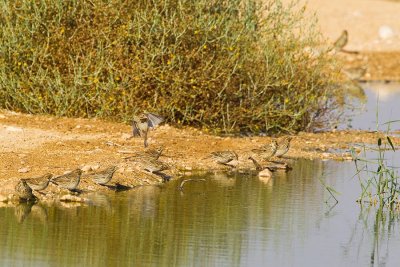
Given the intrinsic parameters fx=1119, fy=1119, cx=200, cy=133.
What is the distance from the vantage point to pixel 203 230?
952 centimetres

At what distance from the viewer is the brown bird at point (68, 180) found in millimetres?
10477

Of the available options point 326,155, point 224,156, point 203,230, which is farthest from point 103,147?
point 203,230

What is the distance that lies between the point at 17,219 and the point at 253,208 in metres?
2.42

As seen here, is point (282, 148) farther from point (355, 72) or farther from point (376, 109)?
point (355, 72)

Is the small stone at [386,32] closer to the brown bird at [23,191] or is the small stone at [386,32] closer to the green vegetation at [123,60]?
the green vegetation at [123,60]

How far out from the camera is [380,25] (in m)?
37.9

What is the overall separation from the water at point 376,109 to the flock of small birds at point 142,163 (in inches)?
98.0

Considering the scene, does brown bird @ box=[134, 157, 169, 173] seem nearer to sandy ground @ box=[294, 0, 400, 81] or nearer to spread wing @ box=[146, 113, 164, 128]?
spread wing @ box=[146, 113, 164, 128]

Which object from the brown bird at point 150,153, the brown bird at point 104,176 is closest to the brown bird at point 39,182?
the brown bird at point 104,176

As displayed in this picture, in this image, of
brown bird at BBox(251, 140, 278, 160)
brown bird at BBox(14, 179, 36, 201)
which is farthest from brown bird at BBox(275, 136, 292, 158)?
brown bird at BBox(14, 179, 36, 201)

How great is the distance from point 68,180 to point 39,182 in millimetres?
339

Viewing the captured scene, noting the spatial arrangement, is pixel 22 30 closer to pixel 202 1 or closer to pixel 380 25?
pixel 202 1

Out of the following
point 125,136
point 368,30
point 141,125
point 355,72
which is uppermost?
point 368,30

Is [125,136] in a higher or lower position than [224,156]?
higher
